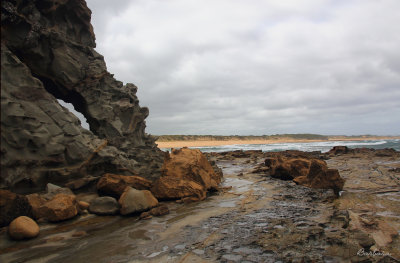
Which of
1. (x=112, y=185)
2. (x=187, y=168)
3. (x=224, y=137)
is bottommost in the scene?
(x=112, y=185)

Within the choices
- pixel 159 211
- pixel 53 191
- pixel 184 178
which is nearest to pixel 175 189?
pixel 184 178

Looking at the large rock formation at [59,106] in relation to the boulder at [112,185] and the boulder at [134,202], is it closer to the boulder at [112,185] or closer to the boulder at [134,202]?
the boulder at [112,185]

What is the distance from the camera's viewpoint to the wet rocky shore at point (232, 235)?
3223 mm

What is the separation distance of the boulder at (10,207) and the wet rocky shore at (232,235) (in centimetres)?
35

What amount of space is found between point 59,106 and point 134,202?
291cm

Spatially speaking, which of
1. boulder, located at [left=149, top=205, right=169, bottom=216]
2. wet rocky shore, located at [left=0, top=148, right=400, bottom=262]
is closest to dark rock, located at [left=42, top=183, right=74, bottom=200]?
wet rocky shore, located at [left=0, top=148, right=400, bottom=262]

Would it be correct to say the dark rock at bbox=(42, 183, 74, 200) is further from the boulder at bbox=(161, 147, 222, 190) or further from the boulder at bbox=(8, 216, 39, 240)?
the boulder at bbox=(161, 147, 222, 190)

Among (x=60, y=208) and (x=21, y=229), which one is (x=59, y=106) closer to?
(x=60, y=208)

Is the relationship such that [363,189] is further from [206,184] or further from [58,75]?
[58,75]

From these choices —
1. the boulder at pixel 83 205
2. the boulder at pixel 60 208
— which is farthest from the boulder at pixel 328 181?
the boulder at pixel 60 208

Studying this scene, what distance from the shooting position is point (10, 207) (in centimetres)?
410

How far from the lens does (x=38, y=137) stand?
5191 millimetres

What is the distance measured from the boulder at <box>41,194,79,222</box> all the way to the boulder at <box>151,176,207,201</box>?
2181mm

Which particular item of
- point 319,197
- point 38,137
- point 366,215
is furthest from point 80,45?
point 366,215
